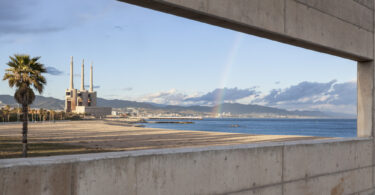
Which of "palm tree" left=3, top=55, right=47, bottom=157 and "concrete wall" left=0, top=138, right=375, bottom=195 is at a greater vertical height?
"palm tree" left=3, top=55, right=47, bottom=157

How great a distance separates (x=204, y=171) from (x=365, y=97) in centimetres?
574

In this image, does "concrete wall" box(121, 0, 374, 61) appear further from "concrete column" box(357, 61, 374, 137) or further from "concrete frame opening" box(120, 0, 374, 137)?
"concrete column" box(357, 61, 374, 137)

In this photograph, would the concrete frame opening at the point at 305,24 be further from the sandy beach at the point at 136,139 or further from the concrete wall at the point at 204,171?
the sandy beach at the point at 136,139

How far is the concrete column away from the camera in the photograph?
347 inches

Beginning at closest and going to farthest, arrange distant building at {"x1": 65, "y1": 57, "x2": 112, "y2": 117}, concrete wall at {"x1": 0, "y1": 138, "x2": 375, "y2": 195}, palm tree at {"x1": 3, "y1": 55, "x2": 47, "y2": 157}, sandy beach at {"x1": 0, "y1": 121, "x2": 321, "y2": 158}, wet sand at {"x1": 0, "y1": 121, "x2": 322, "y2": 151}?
concrete wall at {"x1": 0, "y1": 138, "x2": 375, "y2": 195} → palm tree at {"x1": 3, "y1": 55, "x2": 47, "y2": 157} → sandy beach at {"x1": 0, "y1": 121, "x2": 321, "y2": 158} → wet sand at {"x1": 0, "y1": 121, "x2": 322, "y2": 151} → distant building at {"x1": 65, "y1": 57, "x2": 112, "y2": 117}

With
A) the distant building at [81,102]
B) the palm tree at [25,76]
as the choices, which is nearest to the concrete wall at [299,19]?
the palm tree at [25,76]

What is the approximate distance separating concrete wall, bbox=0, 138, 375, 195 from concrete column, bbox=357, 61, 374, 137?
0.75m

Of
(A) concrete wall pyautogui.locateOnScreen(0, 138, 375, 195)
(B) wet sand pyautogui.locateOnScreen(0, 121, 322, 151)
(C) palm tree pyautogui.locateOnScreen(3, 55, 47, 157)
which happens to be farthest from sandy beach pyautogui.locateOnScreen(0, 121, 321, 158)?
(A) concrete wall pyautogui.locateOnScreen(0, 138, 375, 195)

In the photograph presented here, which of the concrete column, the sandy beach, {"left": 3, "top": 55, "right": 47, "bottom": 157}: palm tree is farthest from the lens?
the sandy beach

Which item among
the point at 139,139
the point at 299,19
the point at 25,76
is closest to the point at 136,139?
the point at 139,139

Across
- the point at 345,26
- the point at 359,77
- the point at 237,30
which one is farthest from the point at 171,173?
the point at 359,77

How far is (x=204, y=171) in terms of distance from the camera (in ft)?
16.9

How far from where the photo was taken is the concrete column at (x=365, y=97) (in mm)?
8805

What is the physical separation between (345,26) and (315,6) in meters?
1.31
